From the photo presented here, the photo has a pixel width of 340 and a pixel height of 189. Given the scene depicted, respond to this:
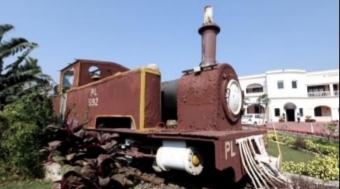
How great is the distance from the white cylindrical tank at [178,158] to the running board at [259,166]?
2.62 ft

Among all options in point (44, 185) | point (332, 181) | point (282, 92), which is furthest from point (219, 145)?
point (282, 92)

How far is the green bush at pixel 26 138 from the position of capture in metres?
5.99

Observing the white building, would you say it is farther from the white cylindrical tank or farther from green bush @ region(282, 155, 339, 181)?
the white cylindrical tank

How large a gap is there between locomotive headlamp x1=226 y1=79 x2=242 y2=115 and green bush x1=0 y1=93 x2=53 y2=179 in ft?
14.1

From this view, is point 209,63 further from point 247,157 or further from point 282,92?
point 282,92

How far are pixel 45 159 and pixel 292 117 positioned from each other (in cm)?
4059

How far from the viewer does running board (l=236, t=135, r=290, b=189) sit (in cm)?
459

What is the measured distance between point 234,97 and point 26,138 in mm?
4724

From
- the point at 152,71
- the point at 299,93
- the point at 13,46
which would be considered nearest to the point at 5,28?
the point at 13,46

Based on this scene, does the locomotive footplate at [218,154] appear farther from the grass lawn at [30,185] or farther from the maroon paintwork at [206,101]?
the grass lawn at [30,185]

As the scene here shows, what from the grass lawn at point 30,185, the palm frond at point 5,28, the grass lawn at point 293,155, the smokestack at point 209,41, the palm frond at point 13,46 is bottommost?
the grass lawn at point 30,185

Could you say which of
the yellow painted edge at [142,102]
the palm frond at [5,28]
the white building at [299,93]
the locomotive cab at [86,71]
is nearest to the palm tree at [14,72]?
the palm frond at [5,28]

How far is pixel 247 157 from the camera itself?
184 inches

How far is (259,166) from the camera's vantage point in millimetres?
4895
